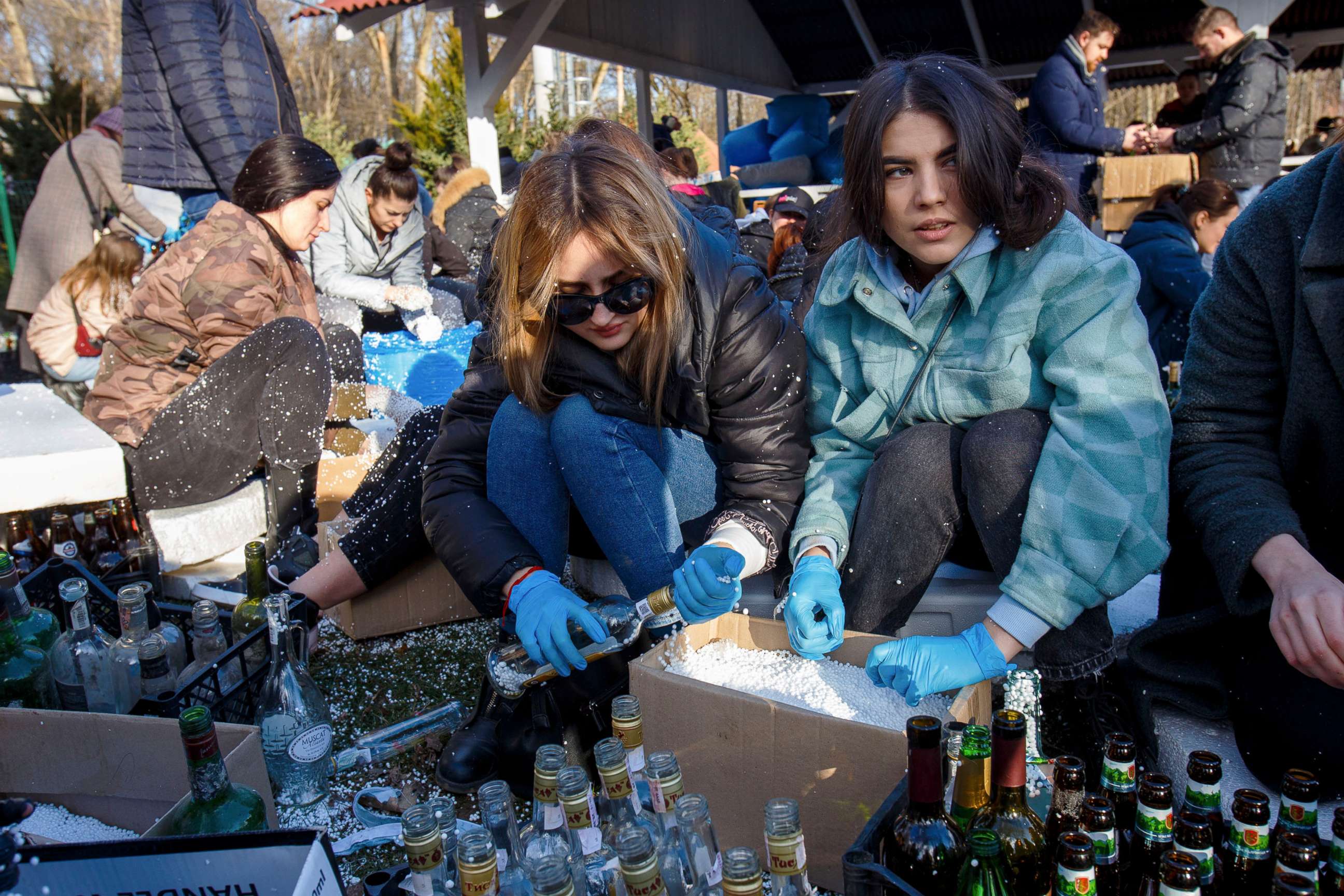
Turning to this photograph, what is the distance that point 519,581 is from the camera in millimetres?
1907

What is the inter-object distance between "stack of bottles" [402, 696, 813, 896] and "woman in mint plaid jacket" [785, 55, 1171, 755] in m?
0.46

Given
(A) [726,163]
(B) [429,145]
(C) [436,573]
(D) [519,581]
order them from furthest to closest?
(B) [429,145] → (A) [726,163] → (C) [436,573] → (D) [519,581]

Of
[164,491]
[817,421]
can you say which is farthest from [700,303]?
[164,491]

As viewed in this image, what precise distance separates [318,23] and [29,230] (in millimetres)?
18533

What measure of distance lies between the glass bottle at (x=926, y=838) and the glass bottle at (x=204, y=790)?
0.96m

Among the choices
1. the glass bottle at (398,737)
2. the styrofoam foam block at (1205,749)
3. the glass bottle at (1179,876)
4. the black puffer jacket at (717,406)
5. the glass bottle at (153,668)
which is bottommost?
the glass bottle at (398,737)

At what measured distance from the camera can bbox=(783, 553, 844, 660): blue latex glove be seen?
1.75 m

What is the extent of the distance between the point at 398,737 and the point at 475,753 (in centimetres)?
30

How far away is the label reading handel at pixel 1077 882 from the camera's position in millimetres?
1083

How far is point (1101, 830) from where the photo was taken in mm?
1188

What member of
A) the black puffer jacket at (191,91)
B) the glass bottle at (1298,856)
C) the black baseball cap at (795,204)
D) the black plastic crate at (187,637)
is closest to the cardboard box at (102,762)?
the black plastic crate at (187,637)

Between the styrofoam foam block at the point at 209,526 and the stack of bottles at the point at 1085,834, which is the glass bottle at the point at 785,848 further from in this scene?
the styrofoam foam block at the point at 209,526

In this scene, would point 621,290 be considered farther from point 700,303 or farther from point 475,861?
point 475,861

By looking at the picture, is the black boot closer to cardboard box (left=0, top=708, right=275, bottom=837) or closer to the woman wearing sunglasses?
the woman wearing sunglasses
